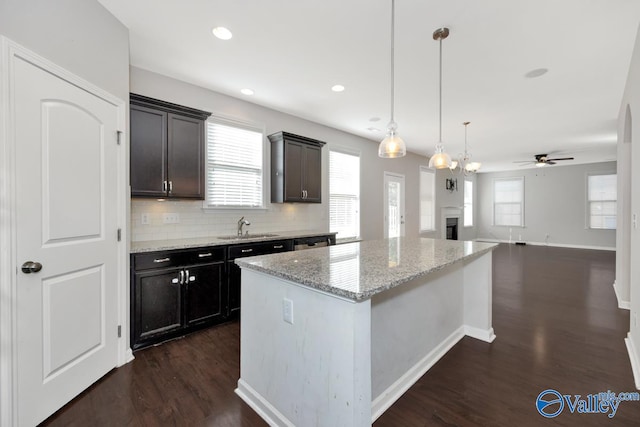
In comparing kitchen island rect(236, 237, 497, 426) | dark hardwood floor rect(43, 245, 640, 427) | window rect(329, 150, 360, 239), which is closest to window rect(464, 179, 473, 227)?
window rect(329, 150, 360, 239)

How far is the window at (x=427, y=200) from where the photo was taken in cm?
791

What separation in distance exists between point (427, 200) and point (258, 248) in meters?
6.20

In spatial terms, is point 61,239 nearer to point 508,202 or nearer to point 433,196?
point 433,196

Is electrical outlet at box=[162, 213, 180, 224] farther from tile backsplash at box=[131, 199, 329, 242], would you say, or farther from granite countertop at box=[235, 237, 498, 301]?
granite countertop at box=[235, 237, 498, 301]

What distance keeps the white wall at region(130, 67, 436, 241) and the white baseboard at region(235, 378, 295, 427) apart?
2.03 m

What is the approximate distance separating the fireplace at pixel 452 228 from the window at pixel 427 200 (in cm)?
122

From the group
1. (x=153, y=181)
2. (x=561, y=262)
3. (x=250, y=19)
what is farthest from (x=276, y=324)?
(x=561, y=262)

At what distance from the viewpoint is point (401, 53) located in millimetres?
2779

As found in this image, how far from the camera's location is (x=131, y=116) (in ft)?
8.77

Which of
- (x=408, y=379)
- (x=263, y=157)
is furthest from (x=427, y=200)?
(x=408, y=379)

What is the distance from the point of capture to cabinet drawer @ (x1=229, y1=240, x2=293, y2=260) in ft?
10.3

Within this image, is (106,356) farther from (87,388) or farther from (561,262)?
(561,262)

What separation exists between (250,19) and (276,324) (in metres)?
2.37

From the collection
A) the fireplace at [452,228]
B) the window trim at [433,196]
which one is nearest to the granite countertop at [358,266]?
the window trim at [433,196]
